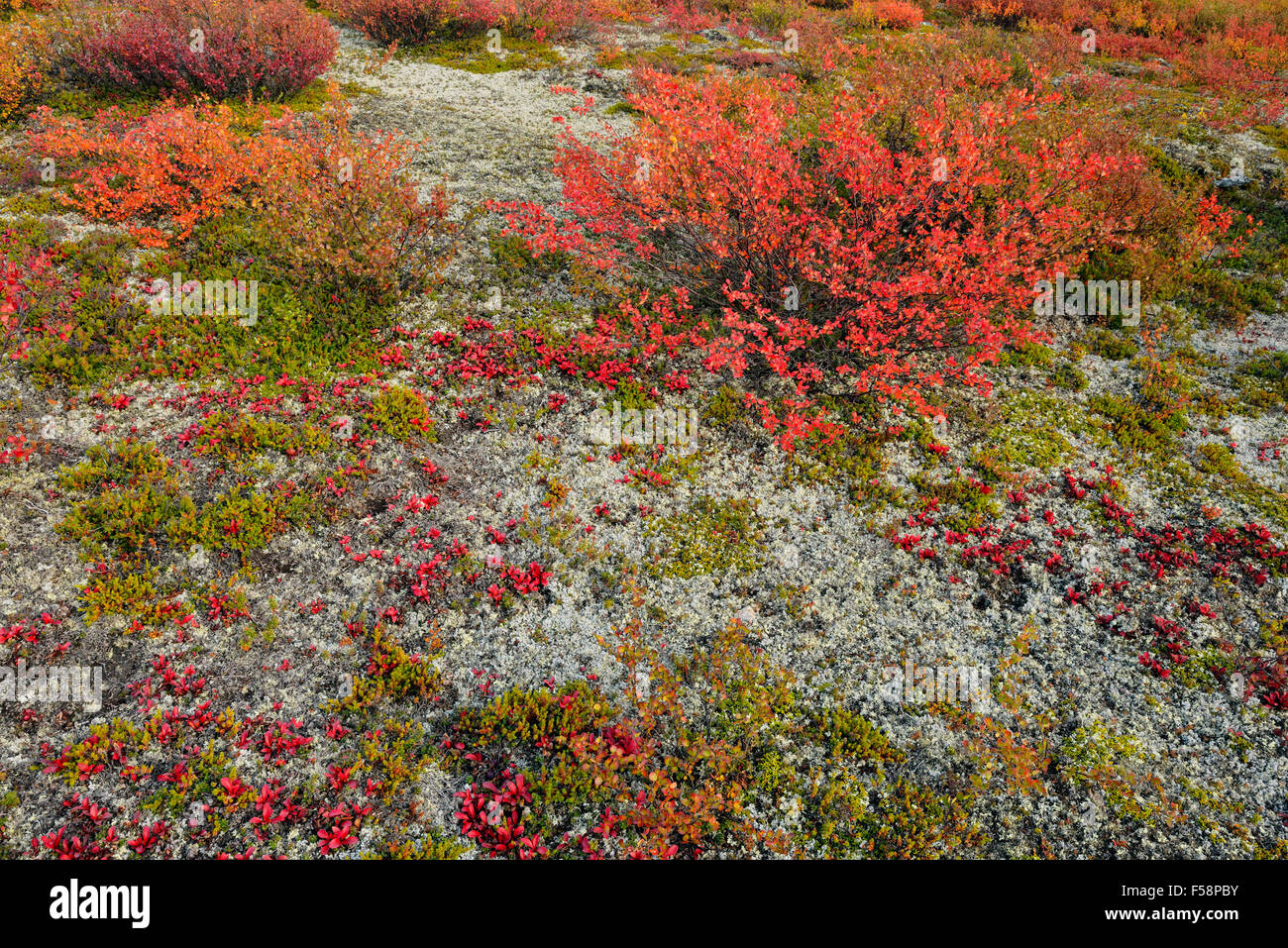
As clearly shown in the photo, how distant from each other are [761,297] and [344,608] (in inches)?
381

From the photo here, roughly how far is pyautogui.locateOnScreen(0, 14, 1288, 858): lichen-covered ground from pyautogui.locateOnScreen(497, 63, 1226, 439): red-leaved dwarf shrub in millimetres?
1690

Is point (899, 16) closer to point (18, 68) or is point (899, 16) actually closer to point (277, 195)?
point (277, 195)

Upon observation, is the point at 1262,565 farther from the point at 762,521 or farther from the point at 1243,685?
the point at 762,521

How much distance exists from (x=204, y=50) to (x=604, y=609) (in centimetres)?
2275

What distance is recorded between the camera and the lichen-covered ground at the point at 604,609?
6.86m

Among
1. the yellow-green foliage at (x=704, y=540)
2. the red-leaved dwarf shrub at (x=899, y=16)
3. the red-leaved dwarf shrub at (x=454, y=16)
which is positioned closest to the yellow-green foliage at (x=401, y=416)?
the yellow-green foliage at (x=704, y=540)

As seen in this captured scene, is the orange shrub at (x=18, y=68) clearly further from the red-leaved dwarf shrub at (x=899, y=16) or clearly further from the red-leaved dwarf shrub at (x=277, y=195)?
the red-leaved dwarf shrub at (x=899, y=16)

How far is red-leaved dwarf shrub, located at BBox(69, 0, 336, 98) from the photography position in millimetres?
18453

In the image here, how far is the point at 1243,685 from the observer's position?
8352 millimetres

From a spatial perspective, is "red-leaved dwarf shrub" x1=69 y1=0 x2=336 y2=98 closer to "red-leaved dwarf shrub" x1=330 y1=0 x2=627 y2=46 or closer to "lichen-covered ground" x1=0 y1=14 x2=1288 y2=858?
"red-leaved dwarf shrub" x1=330 y1=0 x2=627 y2=46

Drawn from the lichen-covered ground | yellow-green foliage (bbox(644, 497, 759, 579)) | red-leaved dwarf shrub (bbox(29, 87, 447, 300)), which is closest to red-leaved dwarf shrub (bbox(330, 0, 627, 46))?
red-leaved dwarf shrub (bbox(29, 87, 447, 300))
